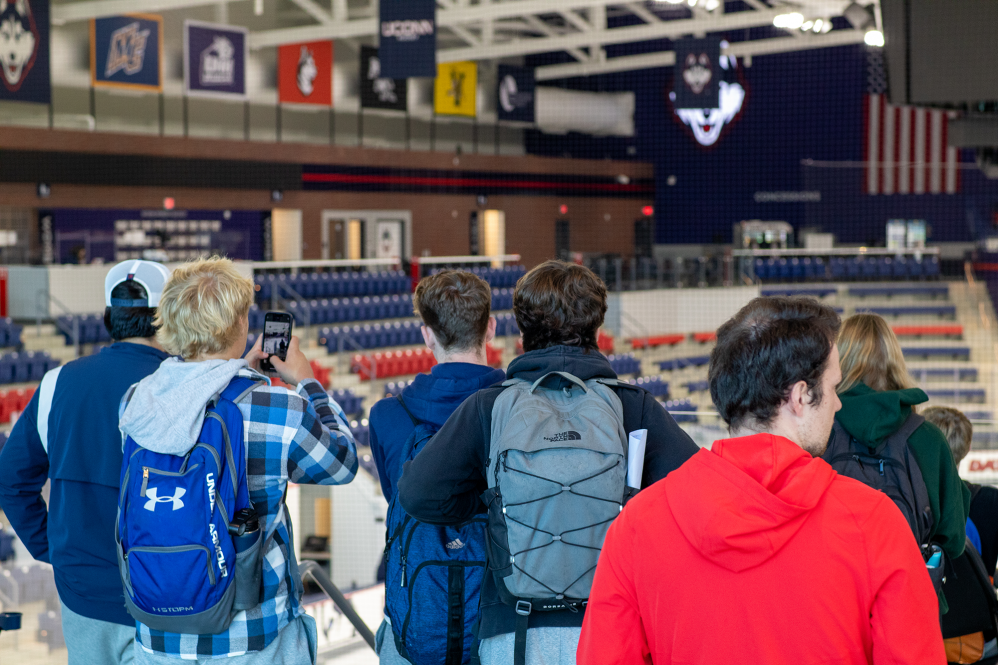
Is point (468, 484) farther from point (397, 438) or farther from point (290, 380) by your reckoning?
point (290, 380)

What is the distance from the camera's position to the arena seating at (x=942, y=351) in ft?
45.9

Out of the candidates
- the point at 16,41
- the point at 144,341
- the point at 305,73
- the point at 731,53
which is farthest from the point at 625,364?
the point at 144,341

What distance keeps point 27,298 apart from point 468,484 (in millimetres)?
11731

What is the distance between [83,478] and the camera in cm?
174

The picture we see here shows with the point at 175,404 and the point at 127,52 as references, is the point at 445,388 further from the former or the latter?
the point at 127,52

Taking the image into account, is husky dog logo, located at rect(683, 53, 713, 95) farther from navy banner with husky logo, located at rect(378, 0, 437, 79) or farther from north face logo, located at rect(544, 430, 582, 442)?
north face logo, located at rect(544, 430, 582, 442)

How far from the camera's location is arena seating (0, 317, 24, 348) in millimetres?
10508

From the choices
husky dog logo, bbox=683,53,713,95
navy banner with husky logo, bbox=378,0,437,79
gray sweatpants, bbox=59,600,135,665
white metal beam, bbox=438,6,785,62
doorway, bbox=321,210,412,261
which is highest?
white metal beam, bbox=438,6,785,62

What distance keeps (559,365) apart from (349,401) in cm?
981

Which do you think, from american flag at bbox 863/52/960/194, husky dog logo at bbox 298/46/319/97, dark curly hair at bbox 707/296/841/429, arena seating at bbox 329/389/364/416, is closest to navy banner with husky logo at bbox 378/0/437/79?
arena seating at bbox 329/389/364/416

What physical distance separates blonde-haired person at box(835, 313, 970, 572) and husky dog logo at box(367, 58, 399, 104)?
14772 millimetres

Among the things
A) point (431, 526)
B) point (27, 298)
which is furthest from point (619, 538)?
point (27, 298)

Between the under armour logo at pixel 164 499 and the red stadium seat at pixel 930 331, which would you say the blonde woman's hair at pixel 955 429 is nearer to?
the under armour logo at pixel 164 499

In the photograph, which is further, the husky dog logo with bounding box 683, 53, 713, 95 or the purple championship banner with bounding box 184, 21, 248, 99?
the purple championship banner with bounding box 184, 21, 248, 99
